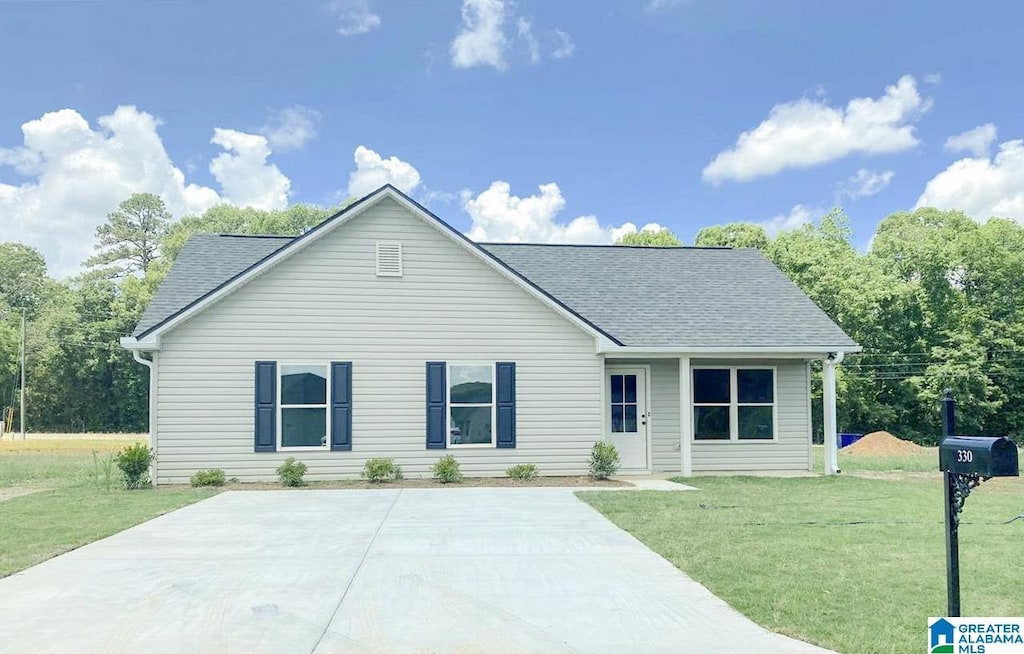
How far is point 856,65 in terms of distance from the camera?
26.3m

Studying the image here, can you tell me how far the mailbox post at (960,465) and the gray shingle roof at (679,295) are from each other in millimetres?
10140

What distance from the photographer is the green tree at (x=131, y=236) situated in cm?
5159

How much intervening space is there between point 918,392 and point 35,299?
53.0 metres

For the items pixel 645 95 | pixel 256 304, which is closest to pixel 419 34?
pixel 645 95

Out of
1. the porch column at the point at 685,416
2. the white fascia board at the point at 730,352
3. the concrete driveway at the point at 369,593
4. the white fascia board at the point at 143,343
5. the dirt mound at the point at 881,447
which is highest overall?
the white fascia board at the point at 143,343

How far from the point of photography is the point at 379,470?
13.1 meters

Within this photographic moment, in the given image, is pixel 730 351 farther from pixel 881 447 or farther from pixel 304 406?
pixel 881 447

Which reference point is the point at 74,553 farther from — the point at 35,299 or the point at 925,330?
the point at 35,299

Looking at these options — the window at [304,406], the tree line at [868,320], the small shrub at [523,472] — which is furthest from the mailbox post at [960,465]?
the tree line at [868,320]

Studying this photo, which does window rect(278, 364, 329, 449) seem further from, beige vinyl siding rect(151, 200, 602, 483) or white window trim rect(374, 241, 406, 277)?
white window trim rect(374, 241, 406, 277)

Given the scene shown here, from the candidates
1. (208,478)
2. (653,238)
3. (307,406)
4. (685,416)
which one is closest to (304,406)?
(307,406)

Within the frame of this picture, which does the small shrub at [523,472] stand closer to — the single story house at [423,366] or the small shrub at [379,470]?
the single story house at [423,366]

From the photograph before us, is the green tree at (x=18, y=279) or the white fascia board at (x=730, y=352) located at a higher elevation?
the green tree at (x=18, y=279)

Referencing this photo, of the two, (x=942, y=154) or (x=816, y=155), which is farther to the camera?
(x=816, y=155)
